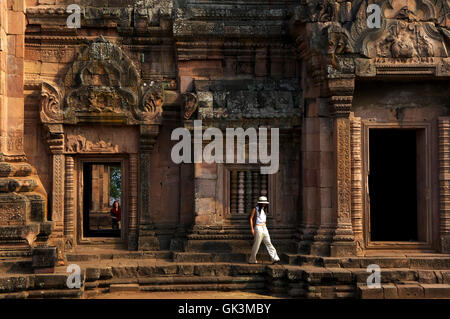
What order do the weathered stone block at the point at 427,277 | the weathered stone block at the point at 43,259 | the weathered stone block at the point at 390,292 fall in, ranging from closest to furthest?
the weathered stone block at the point at 43,259 → the weathered stone block at the point at 390,292 → the weathered stone block at the point at 427,277

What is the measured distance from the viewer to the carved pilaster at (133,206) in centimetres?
1151

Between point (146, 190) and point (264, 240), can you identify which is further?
point (146, 190)

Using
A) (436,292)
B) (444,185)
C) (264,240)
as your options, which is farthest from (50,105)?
(436,292)

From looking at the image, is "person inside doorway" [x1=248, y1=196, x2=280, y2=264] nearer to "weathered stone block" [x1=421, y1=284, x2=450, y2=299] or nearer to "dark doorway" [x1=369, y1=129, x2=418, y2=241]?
"weathered stone block" [x1=421, y1=284, x2=450, y2=299]

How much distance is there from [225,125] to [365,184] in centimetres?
289

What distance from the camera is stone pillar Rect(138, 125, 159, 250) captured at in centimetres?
1145

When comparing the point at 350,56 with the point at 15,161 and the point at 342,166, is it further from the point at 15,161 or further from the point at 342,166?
the point at 15,161

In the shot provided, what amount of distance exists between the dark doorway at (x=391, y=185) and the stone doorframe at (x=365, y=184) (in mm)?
2112

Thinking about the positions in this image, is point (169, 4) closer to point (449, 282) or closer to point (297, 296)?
point (297, 296)

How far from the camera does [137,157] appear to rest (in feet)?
38.3

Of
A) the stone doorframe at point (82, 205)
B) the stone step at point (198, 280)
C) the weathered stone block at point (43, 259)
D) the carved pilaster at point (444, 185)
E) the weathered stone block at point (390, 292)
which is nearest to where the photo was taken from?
the weathered stone block at point (43, 259)

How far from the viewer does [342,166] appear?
1058cm

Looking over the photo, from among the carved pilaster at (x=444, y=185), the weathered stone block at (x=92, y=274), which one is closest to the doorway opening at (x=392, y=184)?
the carved pilaster at (x=444, y=185)

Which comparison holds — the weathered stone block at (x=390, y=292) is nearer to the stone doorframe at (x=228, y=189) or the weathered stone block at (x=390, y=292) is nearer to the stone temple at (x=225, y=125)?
the stone temple at (x=225, y=125)
